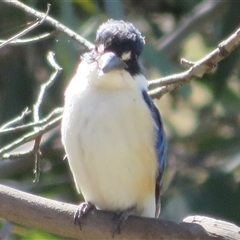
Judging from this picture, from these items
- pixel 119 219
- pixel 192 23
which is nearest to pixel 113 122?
pixel 119 219

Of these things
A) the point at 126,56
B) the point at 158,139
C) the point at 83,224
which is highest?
the point at 126,56

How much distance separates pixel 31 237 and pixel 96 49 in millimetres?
1274

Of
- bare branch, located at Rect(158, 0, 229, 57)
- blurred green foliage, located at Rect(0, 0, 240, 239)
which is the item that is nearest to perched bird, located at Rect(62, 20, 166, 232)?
blurred green foliage, located at Rect(0, 0, 240, 239)

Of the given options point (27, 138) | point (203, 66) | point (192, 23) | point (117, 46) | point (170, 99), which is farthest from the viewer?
point (170, 99)

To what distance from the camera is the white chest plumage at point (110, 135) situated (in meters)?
3.07

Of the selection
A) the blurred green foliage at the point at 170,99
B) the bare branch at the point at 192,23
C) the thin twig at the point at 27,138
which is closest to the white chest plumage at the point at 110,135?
the thin twig at the point at 27,138

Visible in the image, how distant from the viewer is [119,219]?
308 centimetres

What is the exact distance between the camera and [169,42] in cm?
522

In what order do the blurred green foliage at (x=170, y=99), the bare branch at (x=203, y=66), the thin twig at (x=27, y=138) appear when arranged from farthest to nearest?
the blurred green foliage at (x=170, y=99) → the thin twig at (x=27, y=138) → the bare branch at (x=203, y=66)

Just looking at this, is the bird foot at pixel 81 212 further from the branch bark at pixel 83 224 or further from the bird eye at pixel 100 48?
the bird eye at pixel 100 48

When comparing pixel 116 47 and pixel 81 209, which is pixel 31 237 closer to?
pixel 81 209

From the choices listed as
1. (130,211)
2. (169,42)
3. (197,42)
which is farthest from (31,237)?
(197,42)

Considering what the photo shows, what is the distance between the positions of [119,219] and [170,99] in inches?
99.8

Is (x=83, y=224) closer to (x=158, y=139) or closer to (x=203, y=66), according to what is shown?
(x=158, y=139)
